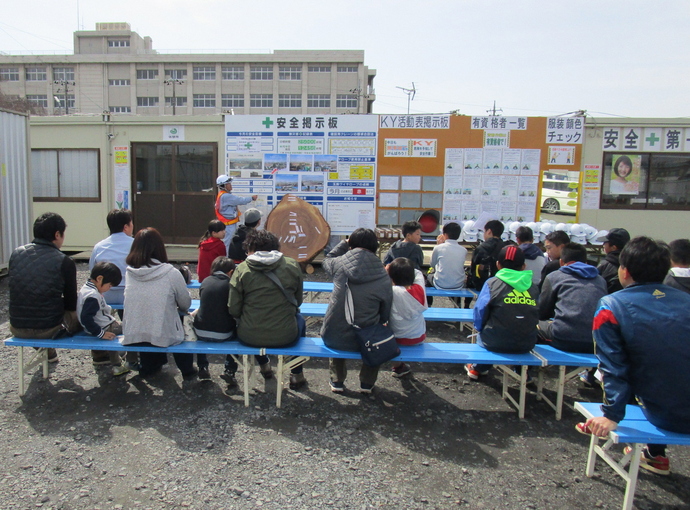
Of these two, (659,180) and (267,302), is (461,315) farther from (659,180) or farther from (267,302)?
(659,180)

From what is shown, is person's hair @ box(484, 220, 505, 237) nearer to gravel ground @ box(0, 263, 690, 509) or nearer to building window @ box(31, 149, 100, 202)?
gravel ground @ box(0, 263, 690, 509)

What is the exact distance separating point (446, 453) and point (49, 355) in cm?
359

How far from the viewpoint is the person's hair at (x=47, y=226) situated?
11.9 feet

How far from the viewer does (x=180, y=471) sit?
2.74m

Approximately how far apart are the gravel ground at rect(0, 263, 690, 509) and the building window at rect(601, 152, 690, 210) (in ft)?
18.8

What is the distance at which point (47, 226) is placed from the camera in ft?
11.9

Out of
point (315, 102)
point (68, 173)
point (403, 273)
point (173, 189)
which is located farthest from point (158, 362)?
point (315, 102)

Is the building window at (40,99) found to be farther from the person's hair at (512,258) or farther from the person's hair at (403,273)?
the person's hair at (512,258)

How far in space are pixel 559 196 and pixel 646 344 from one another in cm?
675

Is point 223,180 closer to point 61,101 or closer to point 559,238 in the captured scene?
point 559,238

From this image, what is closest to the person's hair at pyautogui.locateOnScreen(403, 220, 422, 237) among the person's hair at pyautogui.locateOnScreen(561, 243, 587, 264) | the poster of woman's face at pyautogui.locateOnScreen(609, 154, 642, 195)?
the person's hair at pyautogui.locateOnScreen(561, 243, 587, 264)

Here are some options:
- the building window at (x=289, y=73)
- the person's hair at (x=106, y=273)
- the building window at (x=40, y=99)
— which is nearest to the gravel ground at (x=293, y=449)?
the person's hair at (x=106, y=273)

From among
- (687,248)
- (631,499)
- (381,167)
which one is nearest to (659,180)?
(381,167)

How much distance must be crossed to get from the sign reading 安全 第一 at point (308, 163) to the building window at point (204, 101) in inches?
2403
